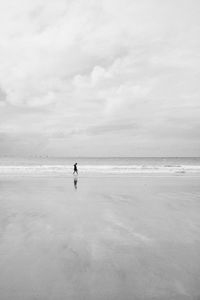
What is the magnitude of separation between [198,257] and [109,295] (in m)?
2.56

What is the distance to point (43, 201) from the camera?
504 inches

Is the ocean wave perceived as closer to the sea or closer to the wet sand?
the sea

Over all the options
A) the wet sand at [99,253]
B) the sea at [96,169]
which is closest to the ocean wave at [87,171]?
the sea at [96,169]

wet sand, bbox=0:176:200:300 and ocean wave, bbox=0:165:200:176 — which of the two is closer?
wet sand, bbox=0:176:200:300

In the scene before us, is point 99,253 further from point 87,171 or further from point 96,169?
point 96,169

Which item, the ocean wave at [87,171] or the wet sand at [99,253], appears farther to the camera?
the ocean wave at [87,171]

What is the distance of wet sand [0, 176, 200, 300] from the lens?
4.18 metres

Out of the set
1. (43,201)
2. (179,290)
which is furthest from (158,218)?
(43,201)

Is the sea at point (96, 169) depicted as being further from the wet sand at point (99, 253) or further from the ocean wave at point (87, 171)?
the wet sand at point (99, 253)

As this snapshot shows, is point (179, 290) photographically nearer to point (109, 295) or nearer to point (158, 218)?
point (109, 295)

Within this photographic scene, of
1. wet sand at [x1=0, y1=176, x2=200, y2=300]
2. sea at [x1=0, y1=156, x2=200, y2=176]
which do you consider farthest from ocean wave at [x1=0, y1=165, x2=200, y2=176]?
wet sand at [x1=0, y1=176, x2=200, y2=300]

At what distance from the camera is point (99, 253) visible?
19.1ft

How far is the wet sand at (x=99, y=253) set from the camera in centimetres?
418

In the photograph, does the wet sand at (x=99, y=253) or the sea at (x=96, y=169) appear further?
the sea at (x=96, y=169)
